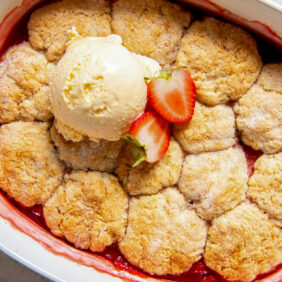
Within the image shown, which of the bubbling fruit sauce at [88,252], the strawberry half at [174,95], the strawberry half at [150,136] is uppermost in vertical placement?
the strawberry half at [174,95]

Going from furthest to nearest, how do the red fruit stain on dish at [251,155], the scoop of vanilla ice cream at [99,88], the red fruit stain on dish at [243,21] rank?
the red fruit stain on dish at [251,155] → the red fruit stain on dish at [243,21] → the scoop of vanilla ice cream at [99,88]

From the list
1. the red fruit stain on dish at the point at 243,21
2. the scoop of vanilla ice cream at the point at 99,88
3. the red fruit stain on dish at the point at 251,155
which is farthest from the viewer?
the red fruit stain on dish at the point at 251,155

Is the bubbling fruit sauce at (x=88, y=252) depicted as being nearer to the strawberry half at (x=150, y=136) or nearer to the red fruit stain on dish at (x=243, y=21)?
the red fruit stain on dish at (x=243, y=21)

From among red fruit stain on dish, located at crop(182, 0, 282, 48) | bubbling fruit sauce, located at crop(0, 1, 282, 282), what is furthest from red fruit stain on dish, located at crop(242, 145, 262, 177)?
red fruit stain on dish, located at crop(182, 0, 282, 48)

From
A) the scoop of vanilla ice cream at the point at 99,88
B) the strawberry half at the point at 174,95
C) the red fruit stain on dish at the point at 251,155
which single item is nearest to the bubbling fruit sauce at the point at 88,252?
the red fruit stain on dish at the point at 251,155

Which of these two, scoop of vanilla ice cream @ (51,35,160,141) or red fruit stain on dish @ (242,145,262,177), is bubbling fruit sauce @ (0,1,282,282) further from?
scoop of vanilla ice cream @ (51,35,160,141)

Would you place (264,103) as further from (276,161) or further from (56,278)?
(56,278)

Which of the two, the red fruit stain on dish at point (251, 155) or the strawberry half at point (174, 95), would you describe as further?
the red fruit stain on dish at point (251, 155)

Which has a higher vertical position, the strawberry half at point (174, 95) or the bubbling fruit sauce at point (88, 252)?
Result: the strawberry half at point (174, 95)
